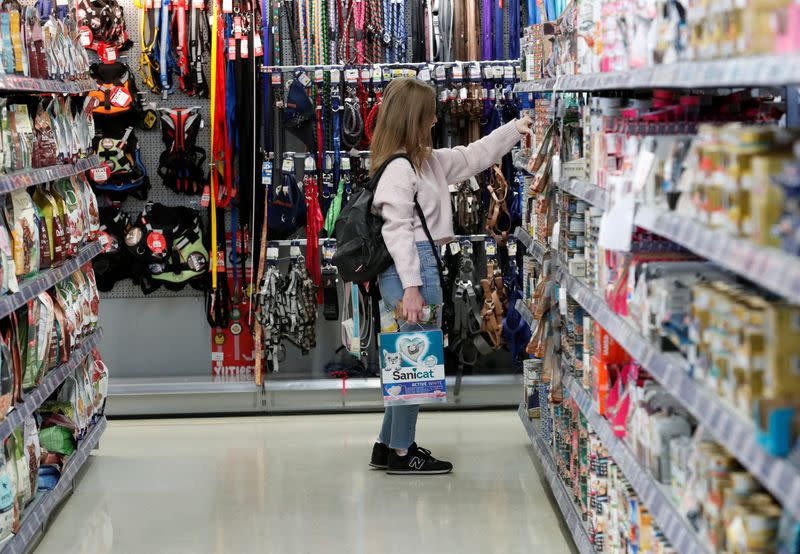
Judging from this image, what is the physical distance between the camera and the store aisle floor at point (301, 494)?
15.1 ft

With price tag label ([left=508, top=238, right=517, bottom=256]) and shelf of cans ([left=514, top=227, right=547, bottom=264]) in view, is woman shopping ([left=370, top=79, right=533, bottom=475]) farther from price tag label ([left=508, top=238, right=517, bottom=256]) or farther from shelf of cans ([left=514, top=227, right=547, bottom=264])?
price tag label ([left=508, top=238, right=517, bottom=256])

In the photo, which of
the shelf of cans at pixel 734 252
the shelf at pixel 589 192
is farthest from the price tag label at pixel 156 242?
the shelf of cans at pixel 734 252

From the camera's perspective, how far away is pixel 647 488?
2.92 m

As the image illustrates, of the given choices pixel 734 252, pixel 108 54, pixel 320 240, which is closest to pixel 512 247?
pixel 320 240

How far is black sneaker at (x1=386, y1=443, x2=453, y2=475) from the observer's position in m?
5.45

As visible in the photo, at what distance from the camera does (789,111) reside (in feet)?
11.9

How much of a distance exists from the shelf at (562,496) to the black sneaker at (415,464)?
1.53ft

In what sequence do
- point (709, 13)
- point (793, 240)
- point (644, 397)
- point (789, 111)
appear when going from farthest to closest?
point (789, 111)
point (644, 397)
point (709, 13)
point (793, 240)

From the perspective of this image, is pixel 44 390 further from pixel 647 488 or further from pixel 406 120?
pixel 647 488

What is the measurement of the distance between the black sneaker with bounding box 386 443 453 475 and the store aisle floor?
4cm

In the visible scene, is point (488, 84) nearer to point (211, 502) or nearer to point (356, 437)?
point (356, 437)

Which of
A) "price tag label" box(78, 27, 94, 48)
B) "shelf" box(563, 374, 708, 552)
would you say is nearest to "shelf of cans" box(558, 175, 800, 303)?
"shelf" box(563, 374, 708, 552)

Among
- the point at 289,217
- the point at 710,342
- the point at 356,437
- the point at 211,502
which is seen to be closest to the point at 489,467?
the point at 356,437

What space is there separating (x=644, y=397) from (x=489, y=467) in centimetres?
260
